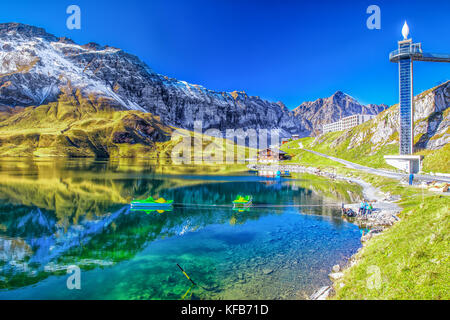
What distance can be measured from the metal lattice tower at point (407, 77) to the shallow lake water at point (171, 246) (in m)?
43.0

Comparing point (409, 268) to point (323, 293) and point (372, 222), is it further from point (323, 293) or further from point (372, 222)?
point (372, 222)

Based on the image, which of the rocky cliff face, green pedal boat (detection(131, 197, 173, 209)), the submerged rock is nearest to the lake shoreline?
the submerged rock

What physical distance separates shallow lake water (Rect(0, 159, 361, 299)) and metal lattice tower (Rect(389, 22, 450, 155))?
4300 centimetres

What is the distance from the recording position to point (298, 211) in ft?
164

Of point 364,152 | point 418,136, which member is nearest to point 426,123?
point 418,136

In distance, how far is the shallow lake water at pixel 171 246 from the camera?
2220 cm

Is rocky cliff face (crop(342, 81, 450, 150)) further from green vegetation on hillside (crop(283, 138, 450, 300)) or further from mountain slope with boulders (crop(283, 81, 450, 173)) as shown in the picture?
green vegetation on hillside (crop(283, 138, 450, 300))

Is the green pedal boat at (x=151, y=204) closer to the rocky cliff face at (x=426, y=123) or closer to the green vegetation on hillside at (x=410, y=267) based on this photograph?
the green vegetation on hillside at (x=410, y=267)

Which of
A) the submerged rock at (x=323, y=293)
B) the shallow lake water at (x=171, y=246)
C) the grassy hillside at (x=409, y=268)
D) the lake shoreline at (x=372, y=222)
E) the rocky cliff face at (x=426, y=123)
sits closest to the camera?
the grassy hillside at (x=409, y=268)

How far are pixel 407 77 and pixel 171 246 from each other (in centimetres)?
9289

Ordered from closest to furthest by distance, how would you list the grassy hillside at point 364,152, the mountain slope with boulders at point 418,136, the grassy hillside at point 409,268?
the grassy hillside at point 409,268 < the grassy hillside at point 364,152 < the mountain slope with boulders at point 418,136

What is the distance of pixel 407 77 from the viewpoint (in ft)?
271

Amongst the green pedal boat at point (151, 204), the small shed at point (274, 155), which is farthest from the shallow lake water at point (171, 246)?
the small shed at point (274, 155)
